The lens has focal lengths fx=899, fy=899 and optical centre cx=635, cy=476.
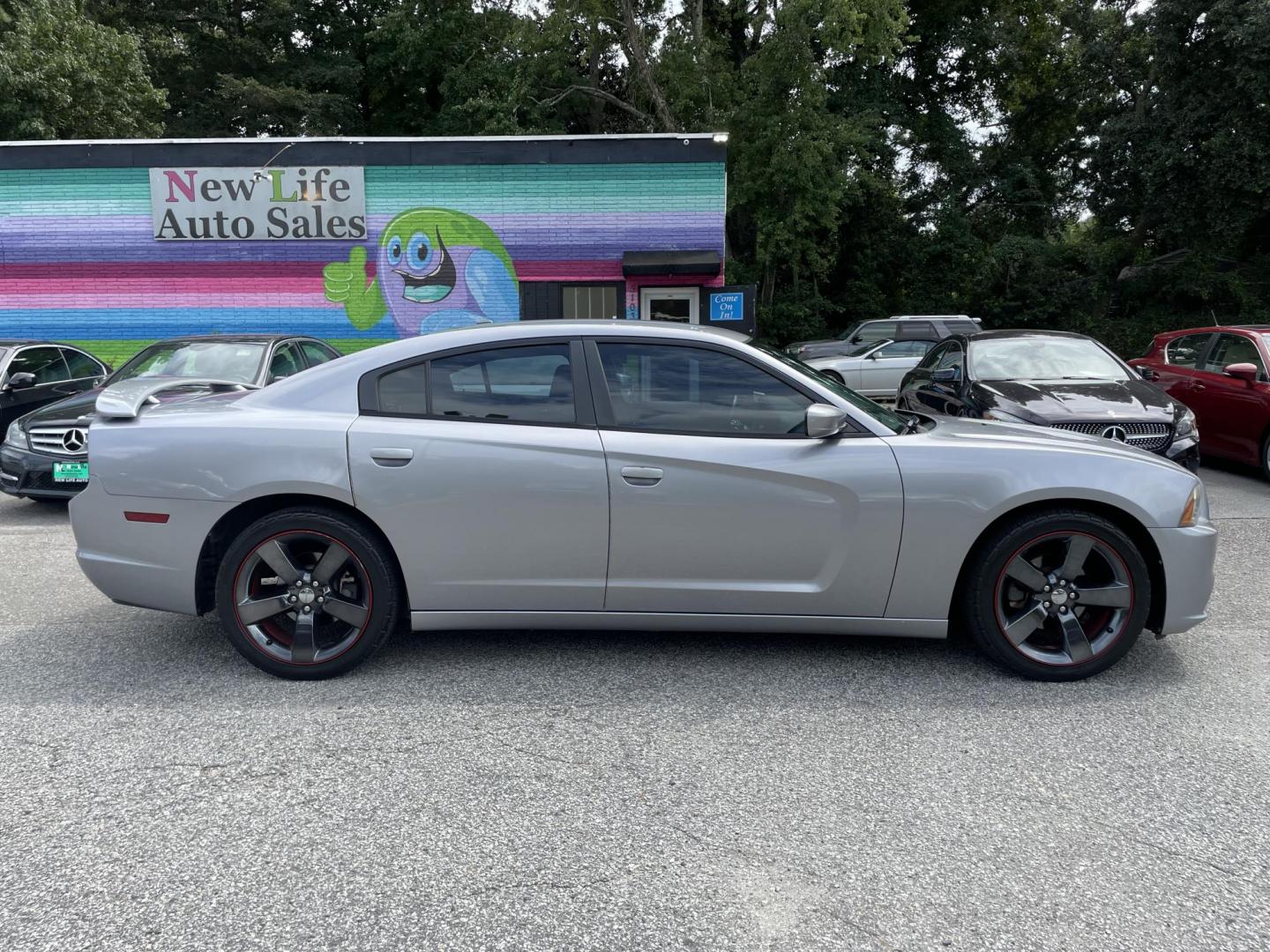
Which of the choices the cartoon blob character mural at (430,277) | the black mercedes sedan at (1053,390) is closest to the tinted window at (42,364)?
the cartoon blob character mural at (430,277)

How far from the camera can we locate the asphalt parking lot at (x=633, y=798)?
236 centimetres

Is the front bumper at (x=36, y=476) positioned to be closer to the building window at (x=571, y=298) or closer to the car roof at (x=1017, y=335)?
the car roof at (x=1017, y=335)

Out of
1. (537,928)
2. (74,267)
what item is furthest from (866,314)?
(537,928)

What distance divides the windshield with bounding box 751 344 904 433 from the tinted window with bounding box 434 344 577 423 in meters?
0.93

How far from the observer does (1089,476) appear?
378 cm

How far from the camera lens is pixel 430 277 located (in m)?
16.6

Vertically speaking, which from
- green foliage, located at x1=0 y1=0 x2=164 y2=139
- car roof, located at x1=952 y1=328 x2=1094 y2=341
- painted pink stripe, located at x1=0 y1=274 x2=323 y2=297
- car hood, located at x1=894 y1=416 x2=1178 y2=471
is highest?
green foliage, located at x1=0 y1=0 x2=164 y2=139

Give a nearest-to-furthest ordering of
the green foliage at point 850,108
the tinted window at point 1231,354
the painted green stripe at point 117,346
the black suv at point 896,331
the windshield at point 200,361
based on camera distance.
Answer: the windshield at point 200,361
the tinted window at point 1231,354
the painted green stripe at point 117,346
the black suv at point 896,331
the green foliage at point 850,108

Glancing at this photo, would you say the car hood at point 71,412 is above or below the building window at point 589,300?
below

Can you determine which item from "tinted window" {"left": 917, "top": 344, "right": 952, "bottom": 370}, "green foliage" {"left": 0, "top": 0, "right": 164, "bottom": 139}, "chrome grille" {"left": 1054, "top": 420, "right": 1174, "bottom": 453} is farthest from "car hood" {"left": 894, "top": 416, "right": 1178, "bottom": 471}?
"green foliage" {"left": 0, "top": 0, "right": 164, "bottom": 139}

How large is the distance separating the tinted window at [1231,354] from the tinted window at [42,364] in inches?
489

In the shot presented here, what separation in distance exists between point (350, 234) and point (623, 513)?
1437 cm

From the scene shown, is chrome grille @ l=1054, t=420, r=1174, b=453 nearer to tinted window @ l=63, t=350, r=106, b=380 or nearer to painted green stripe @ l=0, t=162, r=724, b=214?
tinted window @ l=63, t=350, r=106, b=380

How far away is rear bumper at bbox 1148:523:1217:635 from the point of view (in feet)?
12.5
